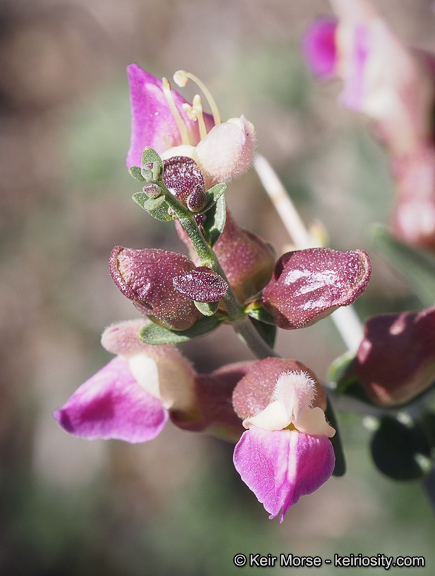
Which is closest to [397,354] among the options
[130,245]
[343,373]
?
[343,373]

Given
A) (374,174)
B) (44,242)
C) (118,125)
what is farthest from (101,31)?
(374,174)

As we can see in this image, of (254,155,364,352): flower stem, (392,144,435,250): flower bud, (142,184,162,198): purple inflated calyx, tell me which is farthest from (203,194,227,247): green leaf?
(392,144,435,250): flower bud

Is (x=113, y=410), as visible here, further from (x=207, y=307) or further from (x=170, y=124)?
(x=170, y=124)

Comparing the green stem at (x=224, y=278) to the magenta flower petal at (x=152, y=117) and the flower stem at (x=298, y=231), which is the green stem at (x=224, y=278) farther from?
the flower stem at (x=298, y=231)

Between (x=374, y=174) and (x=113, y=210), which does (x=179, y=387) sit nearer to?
(x=374, y=174)

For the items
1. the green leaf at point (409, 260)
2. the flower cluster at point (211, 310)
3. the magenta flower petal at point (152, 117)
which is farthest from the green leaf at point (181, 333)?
the green leaf at point (409, 260)

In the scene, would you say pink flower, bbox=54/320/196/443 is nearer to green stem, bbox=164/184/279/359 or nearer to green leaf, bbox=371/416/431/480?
green stem, bbox=164/184/279/359
